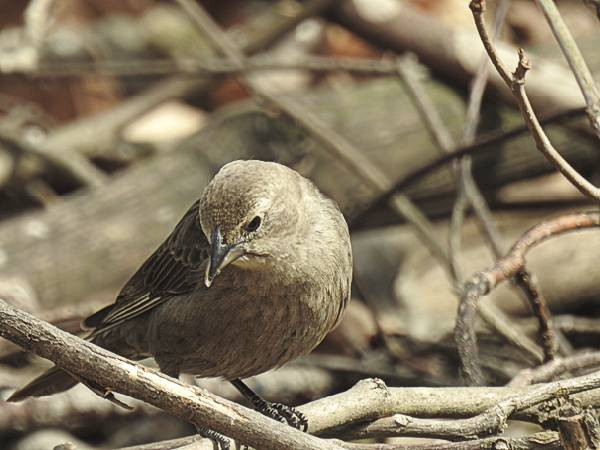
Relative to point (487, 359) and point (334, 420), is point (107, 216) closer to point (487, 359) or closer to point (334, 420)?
point (487, 359)

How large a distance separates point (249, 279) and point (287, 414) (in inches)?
18.6

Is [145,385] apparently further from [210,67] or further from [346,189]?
[210,67]

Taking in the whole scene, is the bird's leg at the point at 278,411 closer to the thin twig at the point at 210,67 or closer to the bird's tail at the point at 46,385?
the bird's tail at the point at 46,385

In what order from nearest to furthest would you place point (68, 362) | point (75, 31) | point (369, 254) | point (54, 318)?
point (68, 362)
point (54, 318)
point (369, 254)
point (75, 31)

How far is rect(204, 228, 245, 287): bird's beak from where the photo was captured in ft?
12.2

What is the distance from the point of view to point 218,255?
373 centimetres

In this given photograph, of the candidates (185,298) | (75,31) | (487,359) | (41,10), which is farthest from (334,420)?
(75,31)

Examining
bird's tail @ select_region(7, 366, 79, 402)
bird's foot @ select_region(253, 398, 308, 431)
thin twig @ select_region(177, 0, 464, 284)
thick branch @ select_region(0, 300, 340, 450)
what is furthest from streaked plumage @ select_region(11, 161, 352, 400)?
thin twig @ select_region(177, 0, 464, 284)

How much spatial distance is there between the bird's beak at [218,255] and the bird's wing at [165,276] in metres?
0.40

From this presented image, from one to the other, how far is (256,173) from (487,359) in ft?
7.22

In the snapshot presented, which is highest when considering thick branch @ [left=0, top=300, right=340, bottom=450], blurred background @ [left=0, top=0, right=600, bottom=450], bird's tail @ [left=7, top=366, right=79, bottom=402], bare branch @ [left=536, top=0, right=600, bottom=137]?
blurred background @ [left=0, top=0, right=600, bottom=450]

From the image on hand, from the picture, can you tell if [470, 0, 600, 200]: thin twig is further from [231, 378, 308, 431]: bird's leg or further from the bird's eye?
[231, 378, 308, 431]: bird's leg

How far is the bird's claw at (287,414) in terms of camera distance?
371 centimetres

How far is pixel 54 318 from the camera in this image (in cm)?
559
